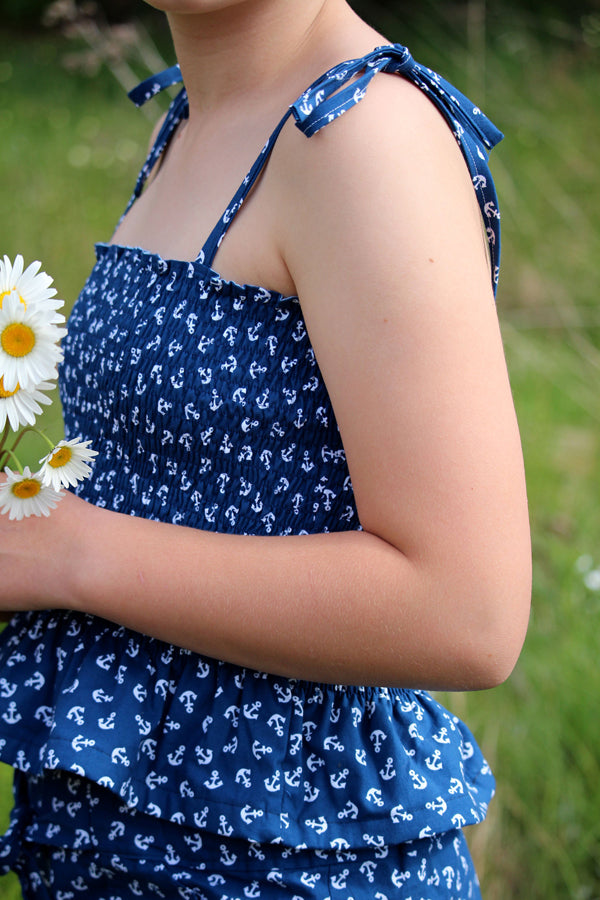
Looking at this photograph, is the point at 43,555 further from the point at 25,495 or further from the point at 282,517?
the point at 282,517

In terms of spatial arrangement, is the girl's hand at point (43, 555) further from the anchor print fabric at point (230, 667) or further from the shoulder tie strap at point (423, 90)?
the shoulder tie strap at point (423, 90)

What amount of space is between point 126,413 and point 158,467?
2.4 inches

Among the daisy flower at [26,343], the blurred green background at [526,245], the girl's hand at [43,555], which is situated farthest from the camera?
the blurred green background at [526,245]

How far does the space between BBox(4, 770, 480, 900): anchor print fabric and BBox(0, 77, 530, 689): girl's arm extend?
0.63 ft

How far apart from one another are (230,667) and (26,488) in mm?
271

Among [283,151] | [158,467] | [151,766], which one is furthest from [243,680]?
[283,151]

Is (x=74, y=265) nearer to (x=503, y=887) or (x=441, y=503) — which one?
(x=503, y=887)

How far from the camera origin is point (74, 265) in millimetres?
3717

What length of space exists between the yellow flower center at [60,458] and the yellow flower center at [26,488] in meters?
0.02

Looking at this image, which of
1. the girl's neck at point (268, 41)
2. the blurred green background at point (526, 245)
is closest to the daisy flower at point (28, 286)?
the girl's neck at point (268, 41)

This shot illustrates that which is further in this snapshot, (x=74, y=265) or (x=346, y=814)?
(x=74, y=265)

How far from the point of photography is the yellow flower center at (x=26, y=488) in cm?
67

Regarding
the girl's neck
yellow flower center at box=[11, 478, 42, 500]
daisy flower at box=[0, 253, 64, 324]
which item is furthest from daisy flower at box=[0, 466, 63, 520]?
the girl's neck

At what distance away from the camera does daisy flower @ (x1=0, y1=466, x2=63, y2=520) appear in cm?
65
